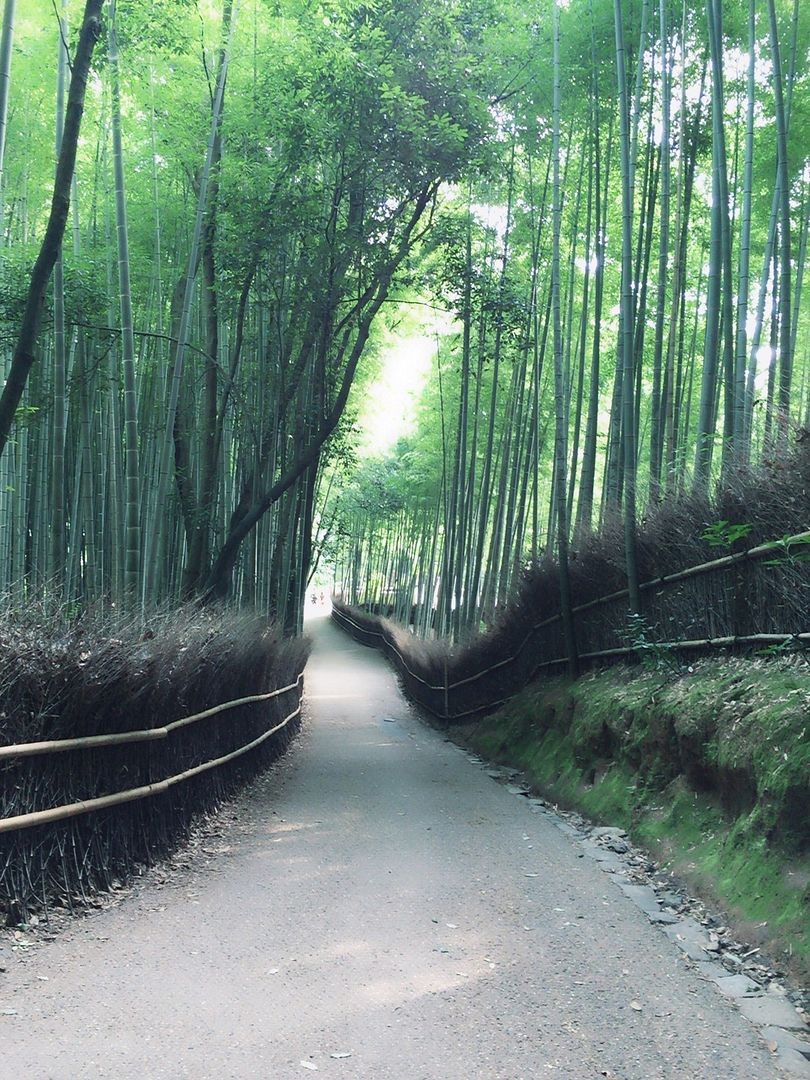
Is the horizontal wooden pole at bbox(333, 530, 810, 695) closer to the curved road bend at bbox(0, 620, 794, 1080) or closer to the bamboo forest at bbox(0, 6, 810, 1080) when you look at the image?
the bamboo forest at bbox(0, 6, 810, 1080)

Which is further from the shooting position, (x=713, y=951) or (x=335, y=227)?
(x=335, y=227)

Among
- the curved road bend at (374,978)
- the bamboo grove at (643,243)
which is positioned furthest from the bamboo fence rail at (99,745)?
the bamboo grove at (643,243)

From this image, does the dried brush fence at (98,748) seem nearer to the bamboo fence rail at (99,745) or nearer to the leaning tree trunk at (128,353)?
the bamboo fence rail at (99,745)

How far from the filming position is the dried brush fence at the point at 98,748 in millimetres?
3400

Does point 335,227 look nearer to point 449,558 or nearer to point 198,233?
point 198,233

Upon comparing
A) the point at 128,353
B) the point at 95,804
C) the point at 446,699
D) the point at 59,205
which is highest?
the point at 59,205

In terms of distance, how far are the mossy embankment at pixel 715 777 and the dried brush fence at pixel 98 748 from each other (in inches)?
90.2

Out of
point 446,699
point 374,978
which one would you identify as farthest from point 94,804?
point 446,699

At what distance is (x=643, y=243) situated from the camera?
26.7 feet

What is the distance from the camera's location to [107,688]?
4.00 meters

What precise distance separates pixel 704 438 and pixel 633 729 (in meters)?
1.67

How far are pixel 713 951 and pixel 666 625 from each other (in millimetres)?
2857

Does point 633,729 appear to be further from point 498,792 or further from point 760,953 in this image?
point 760,953

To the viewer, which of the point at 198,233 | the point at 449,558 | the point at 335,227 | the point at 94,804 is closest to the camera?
the point at 94,804
